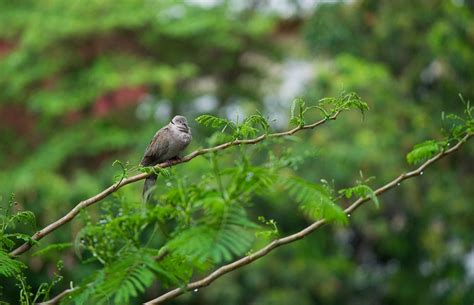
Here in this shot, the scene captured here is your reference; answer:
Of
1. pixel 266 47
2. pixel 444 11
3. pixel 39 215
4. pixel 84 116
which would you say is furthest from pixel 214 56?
pixel 39 215

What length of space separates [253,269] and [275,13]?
465cm

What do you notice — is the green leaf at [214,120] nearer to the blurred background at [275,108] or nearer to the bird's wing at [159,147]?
the bird's wing at [159,147]

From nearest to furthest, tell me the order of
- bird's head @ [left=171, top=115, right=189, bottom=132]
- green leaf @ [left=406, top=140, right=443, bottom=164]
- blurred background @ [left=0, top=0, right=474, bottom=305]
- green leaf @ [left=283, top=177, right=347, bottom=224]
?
green leaf @ [left=283, top=177, right=347, bottom=224], green leaf @ [left=406, top=140, right=443, bottom=164], bird's head @ [left=171, top=115, right=189, bottom=132], blurred background @ [left=0, top=0, right=474, bottom=305]

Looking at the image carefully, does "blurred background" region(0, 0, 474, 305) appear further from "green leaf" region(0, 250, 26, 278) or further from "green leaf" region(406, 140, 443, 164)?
"green leaf" region(406, 140, 443, 164)

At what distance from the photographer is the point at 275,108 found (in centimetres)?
1377

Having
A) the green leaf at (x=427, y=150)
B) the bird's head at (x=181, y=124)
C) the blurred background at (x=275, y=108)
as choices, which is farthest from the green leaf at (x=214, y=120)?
the blurred background at (x=275, y=108)

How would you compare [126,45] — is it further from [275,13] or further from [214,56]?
[275,13]

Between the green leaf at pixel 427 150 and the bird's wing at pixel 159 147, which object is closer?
the green leaf at pixel 427 150

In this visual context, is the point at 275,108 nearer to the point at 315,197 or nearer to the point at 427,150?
the point at 427,150

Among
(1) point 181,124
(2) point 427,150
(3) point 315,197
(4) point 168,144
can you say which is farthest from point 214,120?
(1) point 181,124

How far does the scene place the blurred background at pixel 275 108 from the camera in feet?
36.0

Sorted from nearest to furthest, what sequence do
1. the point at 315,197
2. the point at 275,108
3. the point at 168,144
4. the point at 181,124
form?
the point at 315,197 < the point at 168,144 < the point at 181,124 < the point at 275,108

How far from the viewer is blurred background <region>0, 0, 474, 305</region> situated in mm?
10969

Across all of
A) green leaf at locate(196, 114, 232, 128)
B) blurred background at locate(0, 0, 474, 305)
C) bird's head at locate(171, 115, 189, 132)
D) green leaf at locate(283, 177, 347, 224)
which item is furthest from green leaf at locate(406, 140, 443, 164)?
blurred background at locate(0, 0, 474, 305)
